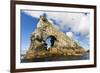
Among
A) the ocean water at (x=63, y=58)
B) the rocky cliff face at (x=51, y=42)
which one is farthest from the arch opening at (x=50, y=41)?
the ocean water at (x=63, y=58)

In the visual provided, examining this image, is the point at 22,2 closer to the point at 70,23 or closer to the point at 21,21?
the point at 21,21

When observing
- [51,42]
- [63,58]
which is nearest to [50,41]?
[51,42]

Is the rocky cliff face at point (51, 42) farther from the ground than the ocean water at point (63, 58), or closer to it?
farther from the ground

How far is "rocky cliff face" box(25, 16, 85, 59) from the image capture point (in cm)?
199

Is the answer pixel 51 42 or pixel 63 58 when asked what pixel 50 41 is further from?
pixel 63 58

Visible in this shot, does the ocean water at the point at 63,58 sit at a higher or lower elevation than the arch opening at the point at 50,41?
lower

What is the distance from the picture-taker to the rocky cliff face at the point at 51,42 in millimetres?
1987

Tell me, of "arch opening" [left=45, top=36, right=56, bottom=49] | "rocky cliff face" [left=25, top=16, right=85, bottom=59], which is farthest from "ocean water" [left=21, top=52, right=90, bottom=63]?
"arch opening" [left=45, top=36, right=56, bottom=49]

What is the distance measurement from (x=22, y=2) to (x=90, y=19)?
2.63ft

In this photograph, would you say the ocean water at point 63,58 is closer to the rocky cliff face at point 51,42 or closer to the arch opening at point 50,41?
the rocky cliff face at point 51,42

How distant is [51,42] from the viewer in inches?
80.3

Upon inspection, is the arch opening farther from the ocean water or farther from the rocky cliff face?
the ocean water

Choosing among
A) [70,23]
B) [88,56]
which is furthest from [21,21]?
[88,56]

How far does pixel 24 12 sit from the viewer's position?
6.38 feet
